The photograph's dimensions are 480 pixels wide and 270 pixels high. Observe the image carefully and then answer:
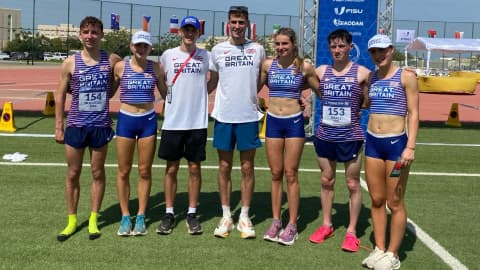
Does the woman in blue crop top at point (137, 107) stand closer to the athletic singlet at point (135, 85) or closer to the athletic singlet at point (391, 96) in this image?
the athletic singlet at point (135, 85)

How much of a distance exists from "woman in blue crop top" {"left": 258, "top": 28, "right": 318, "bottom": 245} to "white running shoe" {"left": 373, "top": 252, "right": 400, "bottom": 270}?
931 mm

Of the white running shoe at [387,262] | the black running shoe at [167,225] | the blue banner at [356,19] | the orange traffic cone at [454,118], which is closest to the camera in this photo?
the white running shoe at [387,262]

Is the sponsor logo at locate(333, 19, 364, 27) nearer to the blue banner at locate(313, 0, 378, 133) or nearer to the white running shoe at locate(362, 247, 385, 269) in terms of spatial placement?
the blue banner at locate(313, 0, 378, 133)

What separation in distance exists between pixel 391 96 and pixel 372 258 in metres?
1.40

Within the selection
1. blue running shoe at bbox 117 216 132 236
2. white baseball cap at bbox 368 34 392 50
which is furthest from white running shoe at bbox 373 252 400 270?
blue running shoe at bbox 117 216 132 236

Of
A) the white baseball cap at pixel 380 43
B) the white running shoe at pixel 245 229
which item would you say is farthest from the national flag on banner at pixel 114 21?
the white baseball cap at pixel 380 43

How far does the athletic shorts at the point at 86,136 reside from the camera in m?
5.00

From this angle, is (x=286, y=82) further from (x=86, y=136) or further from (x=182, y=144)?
(x=86, y=136)

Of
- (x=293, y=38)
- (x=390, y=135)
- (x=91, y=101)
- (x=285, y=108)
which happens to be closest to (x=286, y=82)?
(x=285, y=108)

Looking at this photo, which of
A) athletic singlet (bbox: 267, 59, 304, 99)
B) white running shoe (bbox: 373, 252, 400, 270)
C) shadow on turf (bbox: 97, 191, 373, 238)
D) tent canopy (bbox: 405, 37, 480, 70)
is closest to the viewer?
white running shoe (bbox: 373, 252, 400, 270)

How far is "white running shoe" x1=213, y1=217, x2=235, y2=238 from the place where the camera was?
5270 mm

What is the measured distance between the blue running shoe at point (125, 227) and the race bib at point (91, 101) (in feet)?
3.70

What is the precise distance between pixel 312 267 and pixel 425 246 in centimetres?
132

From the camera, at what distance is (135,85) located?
5.02 meters
